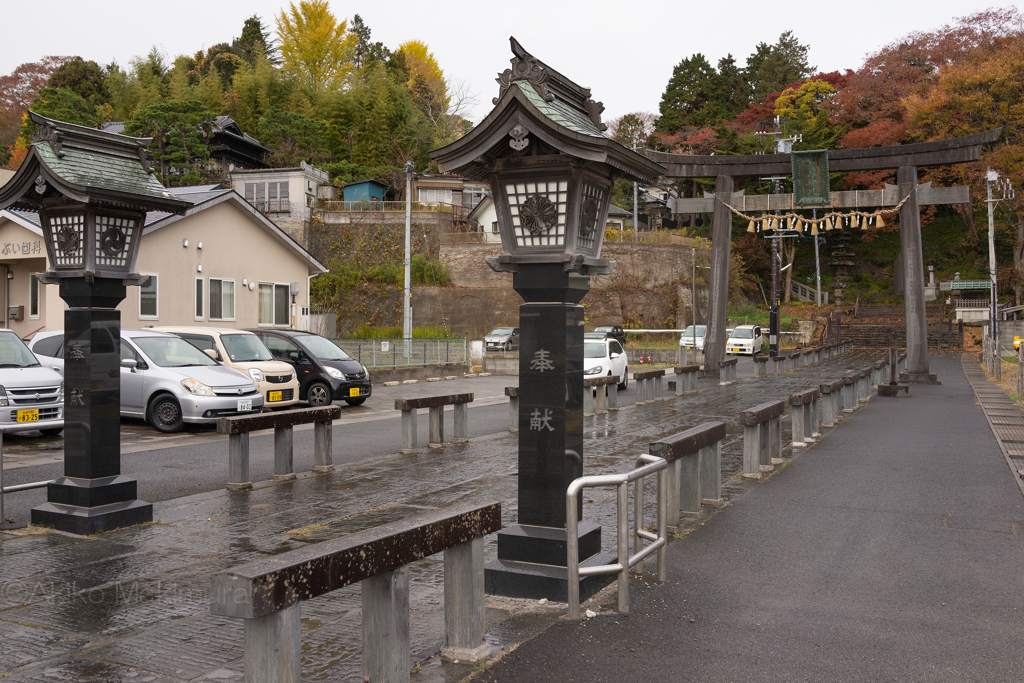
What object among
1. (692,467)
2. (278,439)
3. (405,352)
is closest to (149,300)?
(405,352)

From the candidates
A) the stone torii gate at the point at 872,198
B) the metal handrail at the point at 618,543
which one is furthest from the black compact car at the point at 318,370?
the metal handrail at the point at 618,543

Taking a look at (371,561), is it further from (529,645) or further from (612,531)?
(612,531)

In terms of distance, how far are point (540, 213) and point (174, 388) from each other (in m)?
10.2

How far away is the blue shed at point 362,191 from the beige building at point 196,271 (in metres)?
30.0

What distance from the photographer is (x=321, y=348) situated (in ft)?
60.0

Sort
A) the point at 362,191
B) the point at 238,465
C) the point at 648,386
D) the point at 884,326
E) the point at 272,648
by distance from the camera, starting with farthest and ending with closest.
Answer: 1. the point at 362,191
2. the point at 884,326
3. the point at 648,386
4. the point at 238,465
5. the point at 272,648

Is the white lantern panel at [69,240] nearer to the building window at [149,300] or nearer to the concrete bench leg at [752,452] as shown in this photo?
the concrete bench leg at [752,452]

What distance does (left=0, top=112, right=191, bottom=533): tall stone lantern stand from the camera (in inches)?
280

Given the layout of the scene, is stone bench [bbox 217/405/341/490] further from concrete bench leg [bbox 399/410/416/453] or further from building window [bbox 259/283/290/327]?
building window [bbox 259/283/290/327]

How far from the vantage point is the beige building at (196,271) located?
2164cm

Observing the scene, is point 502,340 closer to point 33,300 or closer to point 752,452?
point 33,300

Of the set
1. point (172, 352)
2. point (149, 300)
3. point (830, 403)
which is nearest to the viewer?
point (172, 352)

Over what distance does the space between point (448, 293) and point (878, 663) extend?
158ft

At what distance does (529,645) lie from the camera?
4.41m
